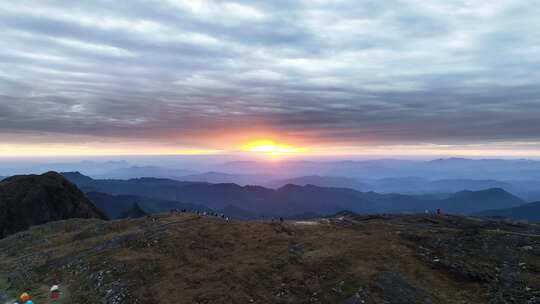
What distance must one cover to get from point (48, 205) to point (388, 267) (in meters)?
151

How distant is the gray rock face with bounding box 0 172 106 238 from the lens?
13425cm

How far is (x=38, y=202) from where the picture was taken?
141625 millimetres

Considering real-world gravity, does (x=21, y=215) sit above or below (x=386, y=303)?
below

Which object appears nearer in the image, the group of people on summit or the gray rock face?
the group of people on summit

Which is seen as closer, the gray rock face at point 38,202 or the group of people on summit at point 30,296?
the group of people on summit at point 30,296

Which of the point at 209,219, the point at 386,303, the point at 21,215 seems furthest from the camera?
the point at 21,215

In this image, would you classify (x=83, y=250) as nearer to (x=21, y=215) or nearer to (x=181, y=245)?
(x=181, y=245)

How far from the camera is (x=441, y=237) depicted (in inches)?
1758

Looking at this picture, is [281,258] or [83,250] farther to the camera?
[83,250]

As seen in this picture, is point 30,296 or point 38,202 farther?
point 38,202

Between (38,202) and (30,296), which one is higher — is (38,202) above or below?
below

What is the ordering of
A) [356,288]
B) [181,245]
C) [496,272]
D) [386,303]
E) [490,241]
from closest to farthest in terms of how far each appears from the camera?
[386,303]
[356,288]
[496,272]
[490,241]
[181,245]

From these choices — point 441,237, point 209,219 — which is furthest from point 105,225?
point 441,237

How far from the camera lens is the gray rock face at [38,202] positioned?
134m
